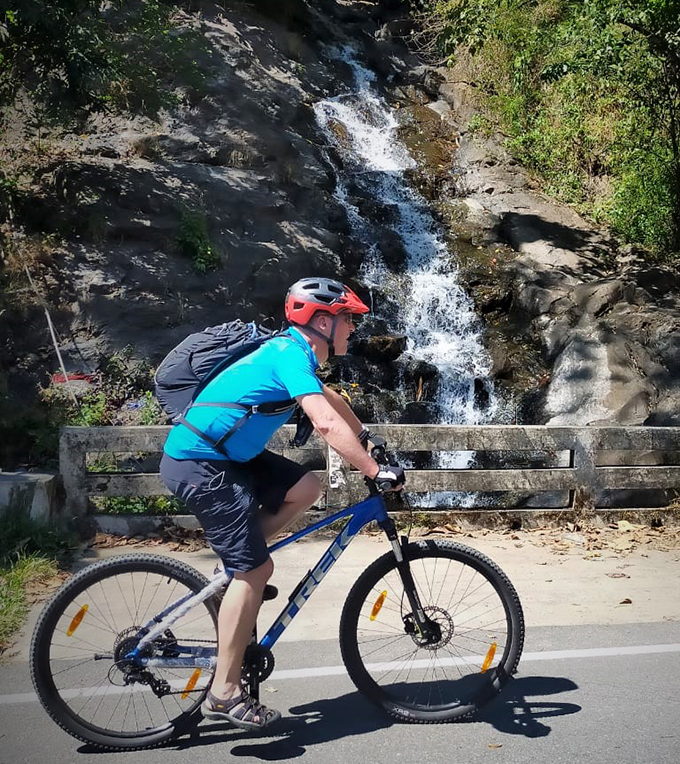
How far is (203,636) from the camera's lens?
389 centimetres

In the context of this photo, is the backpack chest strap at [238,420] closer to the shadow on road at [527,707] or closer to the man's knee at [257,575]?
the man's knee at [257,575]

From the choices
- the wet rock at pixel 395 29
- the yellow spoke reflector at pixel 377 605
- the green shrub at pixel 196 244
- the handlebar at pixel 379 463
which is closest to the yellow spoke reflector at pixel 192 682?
the yellow spoke reflector at pixel 377 605

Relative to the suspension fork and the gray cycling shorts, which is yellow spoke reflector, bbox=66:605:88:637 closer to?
the gray cycling shorts

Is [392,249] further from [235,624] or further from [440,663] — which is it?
[235,624]

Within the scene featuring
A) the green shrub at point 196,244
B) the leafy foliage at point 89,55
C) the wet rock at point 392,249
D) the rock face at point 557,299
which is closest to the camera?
the leafy foliage at point 89,55

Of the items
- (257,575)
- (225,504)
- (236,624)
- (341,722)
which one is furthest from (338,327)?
(341,722)

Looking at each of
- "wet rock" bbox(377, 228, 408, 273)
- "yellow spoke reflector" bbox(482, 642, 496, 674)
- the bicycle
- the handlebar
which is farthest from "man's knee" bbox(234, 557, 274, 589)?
"wet rock" bbox(377, 228, 408, 273)

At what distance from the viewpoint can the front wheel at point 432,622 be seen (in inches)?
159

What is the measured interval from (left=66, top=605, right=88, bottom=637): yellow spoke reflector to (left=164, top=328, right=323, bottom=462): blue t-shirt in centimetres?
81

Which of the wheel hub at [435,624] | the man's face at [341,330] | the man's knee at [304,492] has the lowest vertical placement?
the wheel hub at [435,624]

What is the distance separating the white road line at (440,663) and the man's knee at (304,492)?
968 millimetres

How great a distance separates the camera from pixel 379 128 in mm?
21234

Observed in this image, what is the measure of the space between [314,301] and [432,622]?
1.65 m

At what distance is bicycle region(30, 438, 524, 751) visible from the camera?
12.4ft
